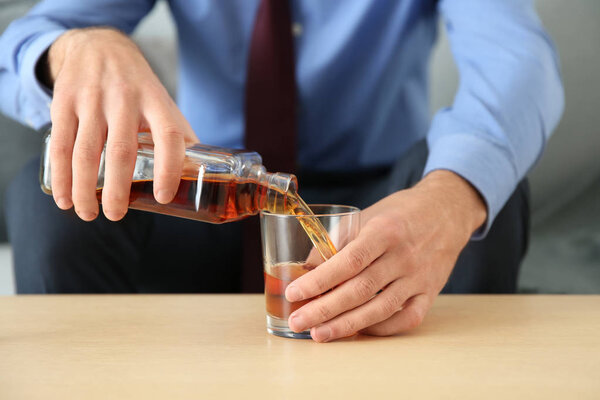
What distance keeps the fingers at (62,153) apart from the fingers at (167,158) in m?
0.09

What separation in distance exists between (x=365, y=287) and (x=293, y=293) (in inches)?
2.9

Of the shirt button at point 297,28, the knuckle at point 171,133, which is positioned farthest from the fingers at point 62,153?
the shirt button at point 297,28

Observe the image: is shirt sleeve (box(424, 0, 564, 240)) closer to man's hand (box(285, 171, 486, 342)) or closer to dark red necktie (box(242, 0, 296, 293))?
man's hand (box(285, 171, 486, 342))

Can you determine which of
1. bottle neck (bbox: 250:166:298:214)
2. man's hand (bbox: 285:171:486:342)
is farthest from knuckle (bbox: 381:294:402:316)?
bottle neck (bbox: 250:166:298:214)

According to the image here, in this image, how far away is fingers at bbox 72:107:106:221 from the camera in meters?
0.66

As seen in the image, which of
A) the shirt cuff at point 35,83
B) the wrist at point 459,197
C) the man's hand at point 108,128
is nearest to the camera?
the man's hand at point 108,128

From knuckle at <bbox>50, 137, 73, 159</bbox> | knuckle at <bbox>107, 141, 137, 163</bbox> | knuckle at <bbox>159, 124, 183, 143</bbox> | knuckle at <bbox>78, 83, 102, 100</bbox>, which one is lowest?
knuckle at <bbox>50, 137, 73, 159</bbox>

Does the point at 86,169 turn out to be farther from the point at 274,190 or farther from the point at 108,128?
the point at 274,190

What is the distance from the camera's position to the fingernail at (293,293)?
2.10ft

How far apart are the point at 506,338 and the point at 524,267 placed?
1012mm

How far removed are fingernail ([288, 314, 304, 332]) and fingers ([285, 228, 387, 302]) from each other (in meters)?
0.02

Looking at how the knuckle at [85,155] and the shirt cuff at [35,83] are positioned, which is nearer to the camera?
the knuckle at [85,155]

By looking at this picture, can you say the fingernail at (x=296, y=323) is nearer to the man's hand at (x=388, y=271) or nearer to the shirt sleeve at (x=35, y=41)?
the man's hand at (x=388, y=271)

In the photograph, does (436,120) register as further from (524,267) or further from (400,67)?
(524,267)
